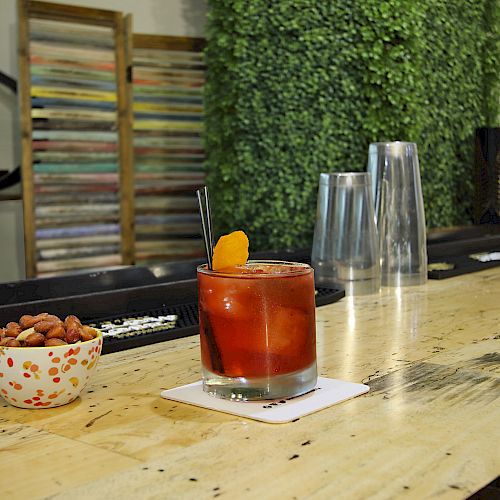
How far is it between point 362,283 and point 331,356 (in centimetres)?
66

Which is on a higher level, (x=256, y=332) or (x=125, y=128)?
(x=125, y=128)

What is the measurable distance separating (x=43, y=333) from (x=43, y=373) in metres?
0.06

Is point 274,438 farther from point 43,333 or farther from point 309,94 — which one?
point 309,94

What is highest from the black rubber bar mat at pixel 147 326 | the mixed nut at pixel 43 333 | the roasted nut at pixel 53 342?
the mixed nut at pixel 43 333

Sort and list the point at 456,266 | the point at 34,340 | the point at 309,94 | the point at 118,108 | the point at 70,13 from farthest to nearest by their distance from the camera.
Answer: the point at 118,108, the point at 70,13, the point at 309,94, the point at 456,266, the point at 34,340

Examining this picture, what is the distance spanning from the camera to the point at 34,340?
104cm

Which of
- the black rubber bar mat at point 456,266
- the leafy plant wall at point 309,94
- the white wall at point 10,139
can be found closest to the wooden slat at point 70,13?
the white wall at point 10,139

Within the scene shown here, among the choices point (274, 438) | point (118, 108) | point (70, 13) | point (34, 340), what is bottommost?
point (274, 438)

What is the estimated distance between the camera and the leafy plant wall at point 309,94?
4.20 meters

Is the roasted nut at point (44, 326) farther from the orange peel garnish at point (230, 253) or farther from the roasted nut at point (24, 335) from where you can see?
the orange peel garnish at point (230, 253)

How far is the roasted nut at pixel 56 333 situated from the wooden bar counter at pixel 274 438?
0.09 m

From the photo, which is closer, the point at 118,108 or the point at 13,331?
the point at 13,331

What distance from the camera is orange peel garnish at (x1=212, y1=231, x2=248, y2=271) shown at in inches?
43.1

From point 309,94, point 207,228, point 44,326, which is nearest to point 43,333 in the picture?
point 44,326
